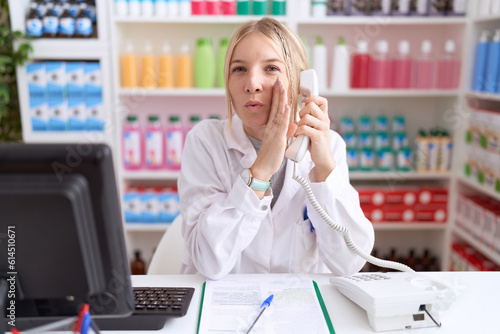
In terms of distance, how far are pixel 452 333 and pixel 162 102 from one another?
241cm

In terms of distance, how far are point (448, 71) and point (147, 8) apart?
179cm

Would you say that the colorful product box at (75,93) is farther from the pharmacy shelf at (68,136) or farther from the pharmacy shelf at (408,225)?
the pharmacy shelf at (408,225)

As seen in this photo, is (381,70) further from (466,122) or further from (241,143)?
(241,143)

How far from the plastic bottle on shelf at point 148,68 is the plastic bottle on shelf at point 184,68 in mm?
149

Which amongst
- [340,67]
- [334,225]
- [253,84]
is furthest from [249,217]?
[340,67]

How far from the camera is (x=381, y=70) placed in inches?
105

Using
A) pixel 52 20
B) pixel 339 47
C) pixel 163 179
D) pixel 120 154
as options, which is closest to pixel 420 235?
pixel 339 47

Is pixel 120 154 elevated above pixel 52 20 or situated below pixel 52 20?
below

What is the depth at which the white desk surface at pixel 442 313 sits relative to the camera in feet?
2.87

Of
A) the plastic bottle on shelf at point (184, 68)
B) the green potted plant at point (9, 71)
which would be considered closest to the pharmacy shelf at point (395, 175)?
the plastic bottle on shelf at point (184, 68)

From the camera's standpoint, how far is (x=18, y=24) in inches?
99.0

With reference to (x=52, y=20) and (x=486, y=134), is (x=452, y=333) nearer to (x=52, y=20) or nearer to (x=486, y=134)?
(x=486, y=134)

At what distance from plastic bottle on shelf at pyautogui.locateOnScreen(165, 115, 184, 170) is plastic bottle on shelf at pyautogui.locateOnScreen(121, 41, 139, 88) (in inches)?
12.2

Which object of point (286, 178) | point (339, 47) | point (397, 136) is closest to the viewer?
point (286, 178)
